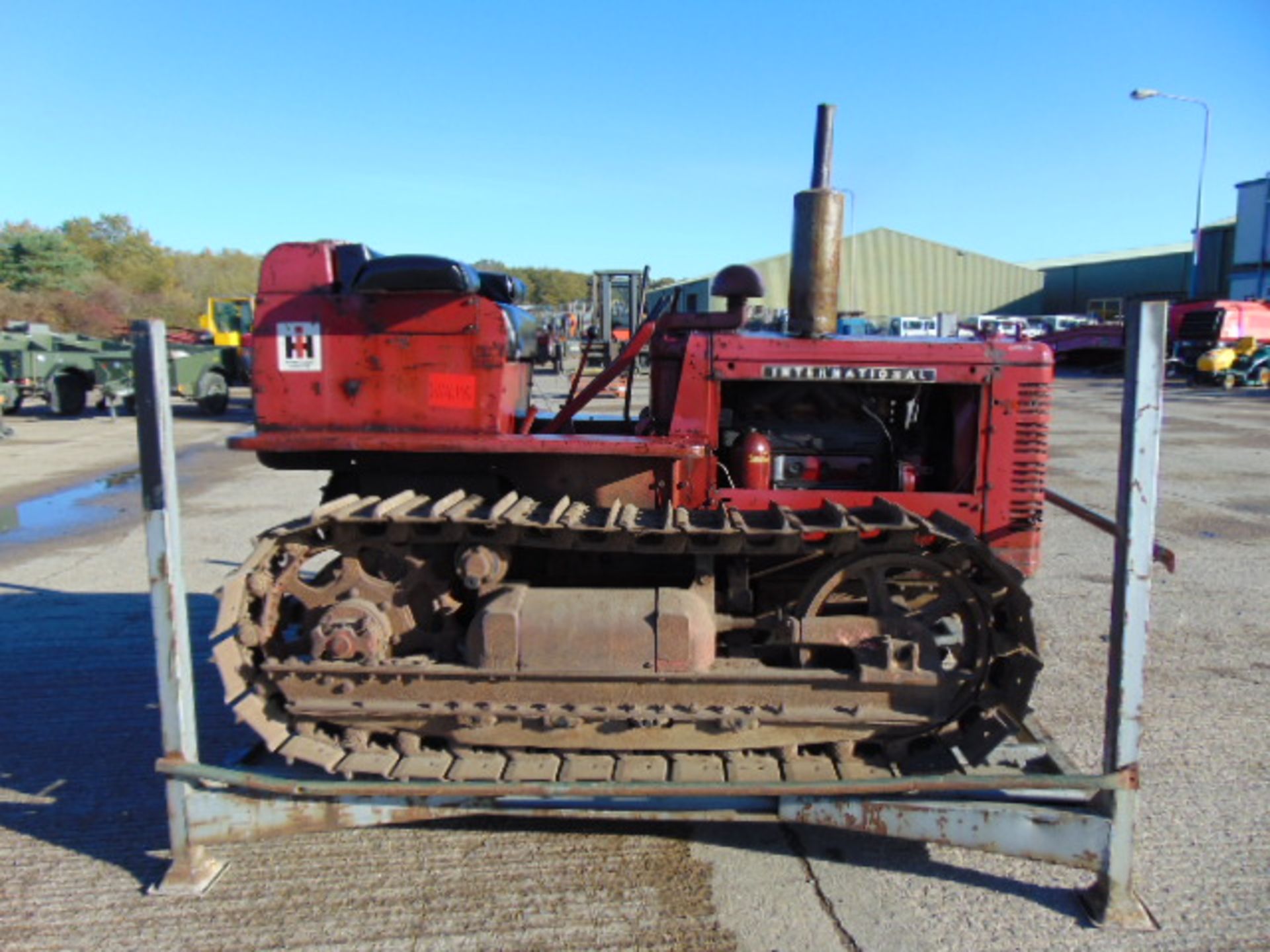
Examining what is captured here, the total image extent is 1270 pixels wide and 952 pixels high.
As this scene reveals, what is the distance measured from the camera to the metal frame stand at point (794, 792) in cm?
302

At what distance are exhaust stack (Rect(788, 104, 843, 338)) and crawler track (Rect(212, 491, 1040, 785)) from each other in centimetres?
123

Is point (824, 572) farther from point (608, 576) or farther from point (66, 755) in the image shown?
point (66, 755)

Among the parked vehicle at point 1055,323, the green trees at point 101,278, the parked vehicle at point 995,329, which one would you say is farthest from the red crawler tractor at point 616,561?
the parked vehicle at point 1055,323

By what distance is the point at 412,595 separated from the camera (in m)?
3.83

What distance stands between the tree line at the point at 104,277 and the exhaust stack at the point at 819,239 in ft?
101

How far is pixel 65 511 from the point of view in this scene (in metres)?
9.99

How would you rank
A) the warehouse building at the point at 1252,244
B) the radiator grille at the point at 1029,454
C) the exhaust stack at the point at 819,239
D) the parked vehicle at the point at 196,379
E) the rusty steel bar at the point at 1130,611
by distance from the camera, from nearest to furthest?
the rusty steel bar at the point at 1130,611
the radiator grille at the point at 1029,454
the exhaust stack at the point at 819,239
the parked vehicle at the point at 196,379
the warehouse building at the point at 1252,244

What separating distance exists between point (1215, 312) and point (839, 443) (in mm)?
28056

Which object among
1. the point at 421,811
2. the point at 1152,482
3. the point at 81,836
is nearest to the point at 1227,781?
the point at 1152,482

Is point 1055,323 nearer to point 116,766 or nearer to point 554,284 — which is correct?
point 116,766

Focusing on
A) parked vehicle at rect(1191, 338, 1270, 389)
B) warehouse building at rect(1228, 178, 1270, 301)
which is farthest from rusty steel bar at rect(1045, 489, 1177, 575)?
warehouse building at rect(1228, 178, 1270, 301)

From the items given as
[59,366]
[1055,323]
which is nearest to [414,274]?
[59,366]

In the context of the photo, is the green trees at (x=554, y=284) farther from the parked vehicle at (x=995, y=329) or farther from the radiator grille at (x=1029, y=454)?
the radiator grille at (x=1029, y=454)

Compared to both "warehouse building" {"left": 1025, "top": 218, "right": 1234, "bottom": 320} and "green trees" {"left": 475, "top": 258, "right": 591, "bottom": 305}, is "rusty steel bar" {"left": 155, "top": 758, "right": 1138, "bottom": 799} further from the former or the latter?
"green trees" {"left": 475, "top": 258, "right": 591, "bottom": 305}
